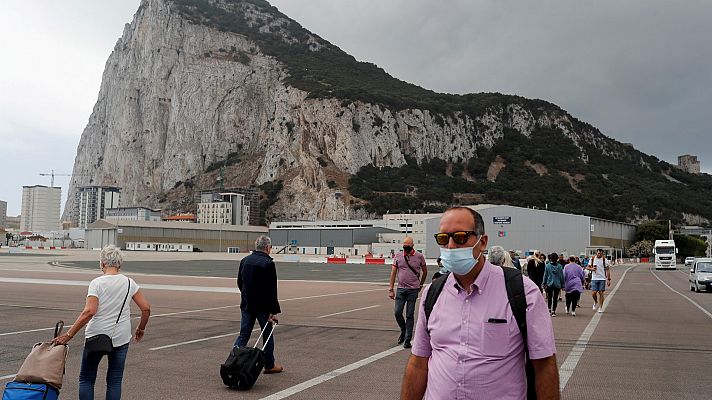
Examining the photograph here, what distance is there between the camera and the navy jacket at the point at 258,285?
25.3ft

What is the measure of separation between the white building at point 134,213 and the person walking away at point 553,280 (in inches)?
5434

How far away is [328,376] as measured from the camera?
7641 millimetres

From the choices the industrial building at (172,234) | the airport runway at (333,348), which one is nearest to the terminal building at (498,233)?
the industrial building at (172,234)

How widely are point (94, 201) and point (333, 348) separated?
621ft

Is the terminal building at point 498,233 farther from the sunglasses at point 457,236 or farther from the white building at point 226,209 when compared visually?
the sunglasses at point 457,236

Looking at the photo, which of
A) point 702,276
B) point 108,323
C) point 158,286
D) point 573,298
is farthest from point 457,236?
point 702,276

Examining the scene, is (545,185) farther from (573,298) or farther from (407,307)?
(407,307)

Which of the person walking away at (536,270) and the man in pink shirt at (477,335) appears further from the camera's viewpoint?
the person walking away at (536,270)

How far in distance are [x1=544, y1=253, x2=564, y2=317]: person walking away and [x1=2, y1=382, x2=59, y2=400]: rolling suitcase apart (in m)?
13.7

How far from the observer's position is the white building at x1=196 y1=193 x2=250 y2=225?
150 m

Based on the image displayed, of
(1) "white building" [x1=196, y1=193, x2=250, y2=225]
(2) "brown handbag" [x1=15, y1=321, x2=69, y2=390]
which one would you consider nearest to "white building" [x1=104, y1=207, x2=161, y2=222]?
(1) "white building" [x1=196, y1=193, x2=250, y2=225]

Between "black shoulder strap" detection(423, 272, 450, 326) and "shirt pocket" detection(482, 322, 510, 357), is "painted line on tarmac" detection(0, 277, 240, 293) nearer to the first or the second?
"black shoulder strap" detection(423, 272, 450, 326)

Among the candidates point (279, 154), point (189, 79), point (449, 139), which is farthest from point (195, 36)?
point (449, 139)

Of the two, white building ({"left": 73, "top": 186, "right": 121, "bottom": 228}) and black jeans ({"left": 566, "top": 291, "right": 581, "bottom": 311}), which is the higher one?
white building ({"left": 73, "top": 186, "right": 121, "bottom": 228})
